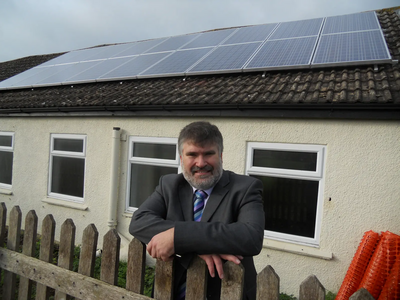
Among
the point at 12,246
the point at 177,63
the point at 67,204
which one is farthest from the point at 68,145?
the point at 12,246

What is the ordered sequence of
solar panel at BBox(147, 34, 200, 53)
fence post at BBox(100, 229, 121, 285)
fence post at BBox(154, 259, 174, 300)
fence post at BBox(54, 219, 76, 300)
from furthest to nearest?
solar panel at BBox(147, 34, 200, 53)
fence post at BBox(54, 219, 76, 300)
fence post at BBox(100, 229, 121, 285)
fence post at BBox(154, 259, 174, 300)

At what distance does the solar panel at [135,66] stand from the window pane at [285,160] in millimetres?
4084

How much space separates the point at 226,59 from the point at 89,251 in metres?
5.56

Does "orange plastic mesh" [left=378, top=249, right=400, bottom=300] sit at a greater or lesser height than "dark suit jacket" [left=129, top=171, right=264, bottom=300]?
lesser

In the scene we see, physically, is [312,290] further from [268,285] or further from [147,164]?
[147,164]

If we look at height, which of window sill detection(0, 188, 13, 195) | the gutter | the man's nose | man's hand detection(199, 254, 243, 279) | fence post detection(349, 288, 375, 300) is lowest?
window sill detection(0, 188, 13, 195)

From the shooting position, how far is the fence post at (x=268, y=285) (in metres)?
1.50

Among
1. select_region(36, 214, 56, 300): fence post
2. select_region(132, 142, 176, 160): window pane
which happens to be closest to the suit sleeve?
select_region(36, 214, 56, 300): fence post

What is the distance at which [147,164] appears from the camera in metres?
5.97

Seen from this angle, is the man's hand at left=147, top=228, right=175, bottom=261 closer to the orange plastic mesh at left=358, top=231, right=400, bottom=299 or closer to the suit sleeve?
the suit sleeve

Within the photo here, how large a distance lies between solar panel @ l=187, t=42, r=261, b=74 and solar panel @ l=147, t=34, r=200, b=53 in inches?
72.3

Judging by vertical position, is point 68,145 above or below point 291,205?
above

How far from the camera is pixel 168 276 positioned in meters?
1.70

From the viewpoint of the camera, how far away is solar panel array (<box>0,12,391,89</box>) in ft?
18.3
